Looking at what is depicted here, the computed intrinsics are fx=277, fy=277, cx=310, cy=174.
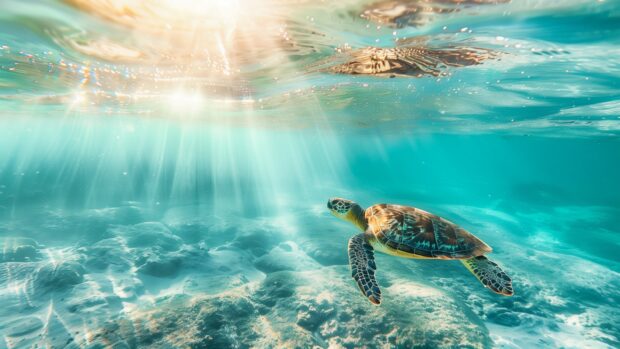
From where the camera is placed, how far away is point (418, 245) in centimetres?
576

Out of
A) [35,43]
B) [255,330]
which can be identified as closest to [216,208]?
[35,43]

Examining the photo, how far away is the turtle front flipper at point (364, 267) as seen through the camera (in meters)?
4.83

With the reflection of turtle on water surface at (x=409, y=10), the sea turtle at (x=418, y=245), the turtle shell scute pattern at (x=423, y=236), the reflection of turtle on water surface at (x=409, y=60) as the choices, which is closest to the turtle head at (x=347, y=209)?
the sea turtle at (x=418, y=245)

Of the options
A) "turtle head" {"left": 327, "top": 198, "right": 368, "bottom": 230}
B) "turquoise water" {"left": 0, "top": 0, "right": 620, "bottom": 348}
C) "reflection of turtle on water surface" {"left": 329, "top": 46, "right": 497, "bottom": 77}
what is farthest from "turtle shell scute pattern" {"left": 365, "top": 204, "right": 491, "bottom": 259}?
"reflection of turtle on water surface" {"left": 329, "top": 46, "right": 497, "bottom": 77}

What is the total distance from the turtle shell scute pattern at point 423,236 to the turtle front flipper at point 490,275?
242mm

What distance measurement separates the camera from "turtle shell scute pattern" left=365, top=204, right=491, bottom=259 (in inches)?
225

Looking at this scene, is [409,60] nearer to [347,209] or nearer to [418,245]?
[347,209]

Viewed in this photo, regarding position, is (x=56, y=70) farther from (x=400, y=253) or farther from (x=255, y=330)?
(x=400, y=253)

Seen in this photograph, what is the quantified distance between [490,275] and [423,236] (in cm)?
139

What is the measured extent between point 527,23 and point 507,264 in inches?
471

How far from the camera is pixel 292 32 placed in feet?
27.7

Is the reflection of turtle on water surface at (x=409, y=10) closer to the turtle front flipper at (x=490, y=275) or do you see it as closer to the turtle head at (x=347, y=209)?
the turtle head at (x=347, y=209)

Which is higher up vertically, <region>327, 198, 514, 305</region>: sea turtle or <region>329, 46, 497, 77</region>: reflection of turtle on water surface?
<region>329, 46, 497, 77</region>: reflection of turtle on water surface

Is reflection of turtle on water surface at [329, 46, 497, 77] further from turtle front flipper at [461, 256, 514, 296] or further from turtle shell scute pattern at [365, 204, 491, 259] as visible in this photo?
turtle front flipper at [461, 256, 514, 296]
